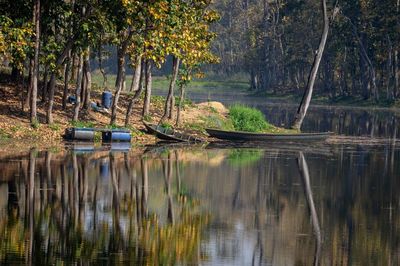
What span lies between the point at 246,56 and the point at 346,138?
8852cm

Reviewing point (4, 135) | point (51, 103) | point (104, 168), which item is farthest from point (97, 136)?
point (104, 168)

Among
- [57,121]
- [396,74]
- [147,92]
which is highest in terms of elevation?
[396,74]

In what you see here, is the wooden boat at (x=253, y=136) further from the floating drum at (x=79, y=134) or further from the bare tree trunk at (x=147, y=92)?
the floating drum at (x=79, y=134)

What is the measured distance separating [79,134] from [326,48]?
81741mm

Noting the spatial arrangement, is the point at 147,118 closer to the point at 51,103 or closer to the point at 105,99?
the point at 105,99

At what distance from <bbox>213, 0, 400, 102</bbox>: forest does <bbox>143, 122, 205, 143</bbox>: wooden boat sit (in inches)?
1464

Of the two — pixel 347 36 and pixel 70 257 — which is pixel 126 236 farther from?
pixel 347 36

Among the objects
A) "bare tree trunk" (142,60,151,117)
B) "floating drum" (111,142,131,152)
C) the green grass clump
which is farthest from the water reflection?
"floating drum" (111,142,131,152)

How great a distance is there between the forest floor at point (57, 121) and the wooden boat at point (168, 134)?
18.4 inches

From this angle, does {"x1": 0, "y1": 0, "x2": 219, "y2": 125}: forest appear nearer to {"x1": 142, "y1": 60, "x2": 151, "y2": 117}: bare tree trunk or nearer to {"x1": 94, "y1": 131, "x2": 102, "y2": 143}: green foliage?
{"x1": 94, "y1": 131, "x2": 102, "y2": 143}: green foliage

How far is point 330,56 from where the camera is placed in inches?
4867

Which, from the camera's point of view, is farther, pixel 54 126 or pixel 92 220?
pixel 54 126

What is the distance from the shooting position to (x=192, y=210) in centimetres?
2592

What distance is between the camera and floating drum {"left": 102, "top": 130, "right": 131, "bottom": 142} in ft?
148
